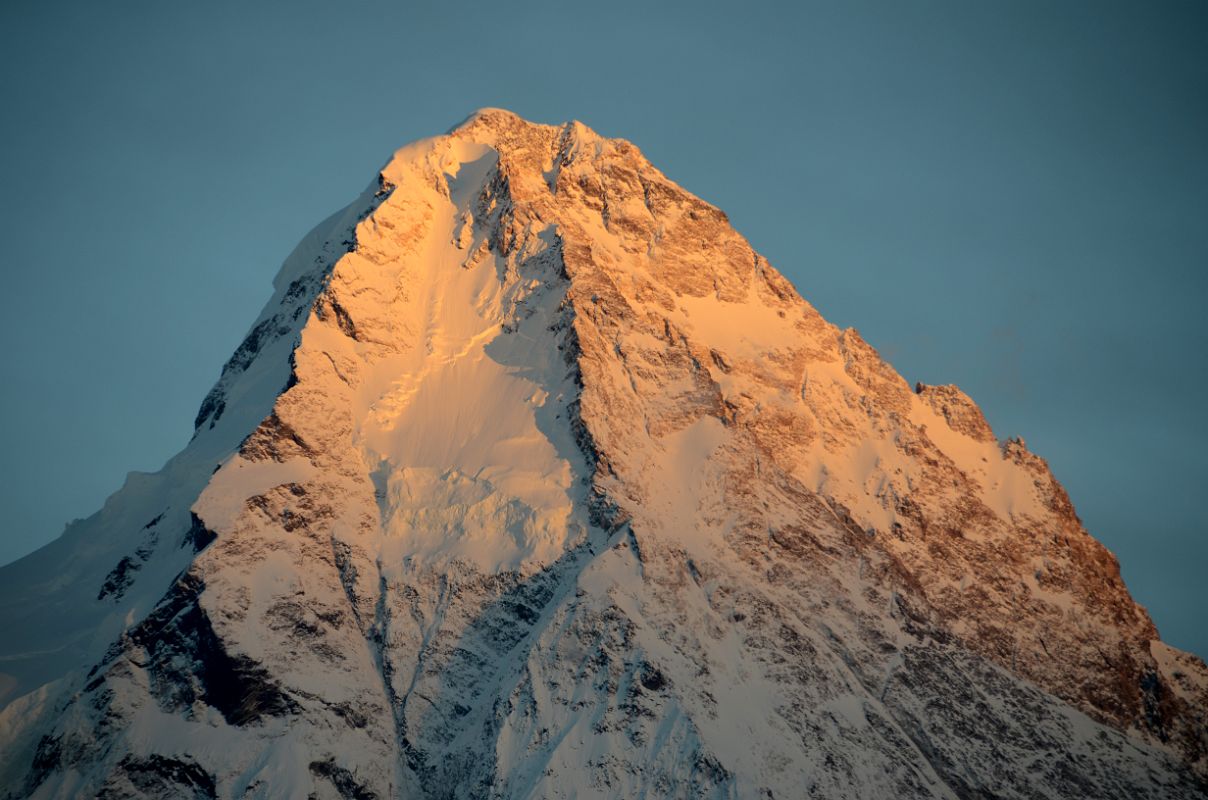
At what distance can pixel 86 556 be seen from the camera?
18188cm

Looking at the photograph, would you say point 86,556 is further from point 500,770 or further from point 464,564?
point 500,770

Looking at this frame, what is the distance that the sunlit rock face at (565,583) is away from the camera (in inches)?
5408

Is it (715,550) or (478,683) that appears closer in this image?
(478,683)

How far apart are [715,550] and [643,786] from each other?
34.5m

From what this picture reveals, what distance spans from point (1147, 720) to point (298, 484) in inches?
3939

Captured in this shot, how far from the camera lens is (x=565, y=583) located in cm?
15038

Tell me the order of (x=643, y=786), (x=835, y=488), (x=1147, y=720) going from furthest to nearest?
(x=835, y=488) < (x=1147, y=720) < (x=643, y=786)

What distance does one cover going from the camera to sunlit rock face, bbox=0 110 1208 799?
13738cm

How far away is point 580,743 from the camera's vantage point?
438ft

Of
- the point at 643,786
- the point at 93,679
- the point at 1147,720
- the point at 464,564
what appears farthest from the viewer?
the point at 1147,720

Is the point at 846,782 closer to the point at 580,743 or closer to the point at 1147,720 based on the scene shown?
the point at 580,743

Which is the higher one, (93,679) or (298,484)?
(298,484)

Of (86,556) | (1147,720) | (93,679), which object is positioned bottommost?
(93,679)

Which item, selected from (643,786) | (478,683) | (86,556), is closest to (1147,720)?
(643,786)
